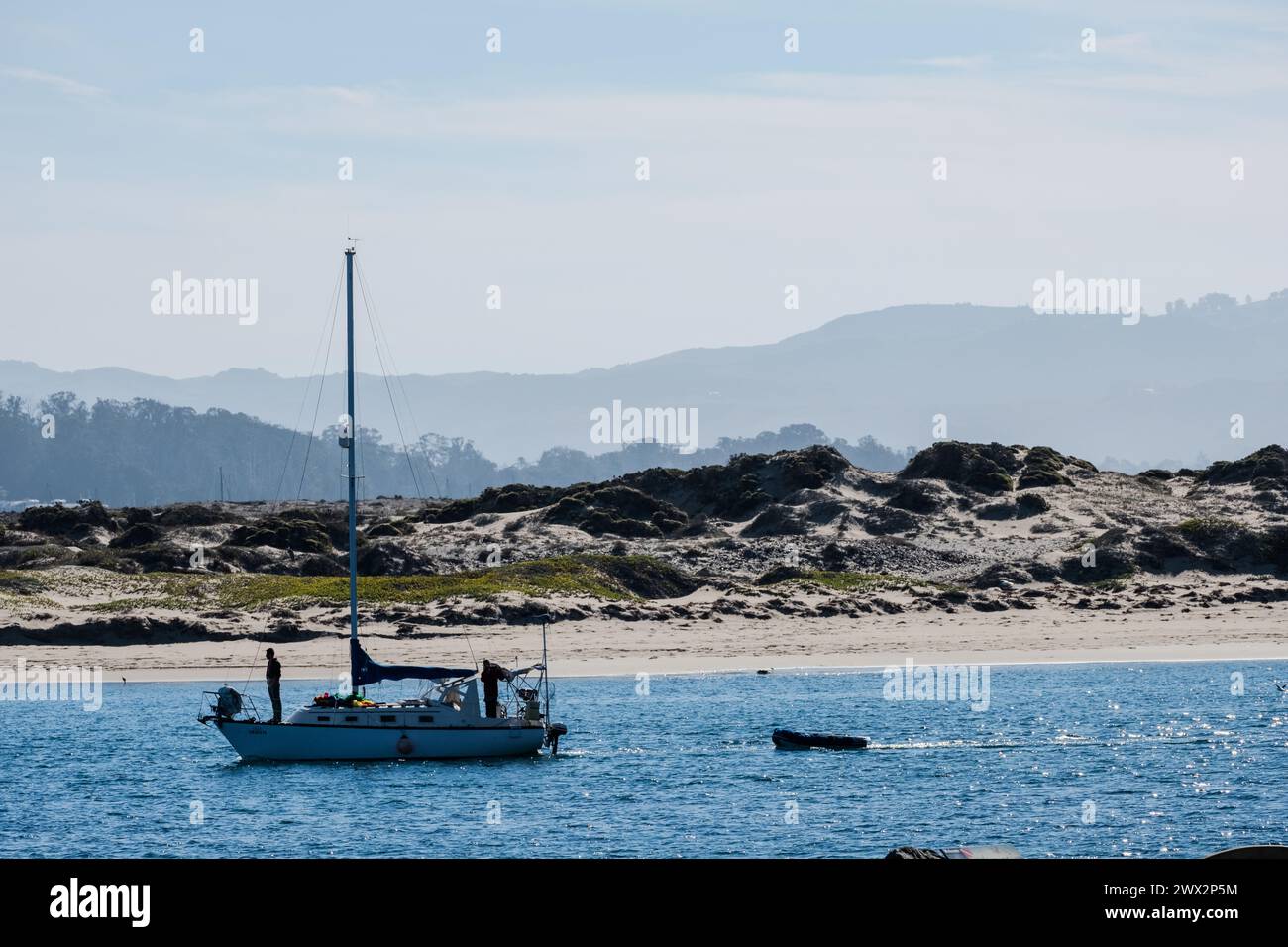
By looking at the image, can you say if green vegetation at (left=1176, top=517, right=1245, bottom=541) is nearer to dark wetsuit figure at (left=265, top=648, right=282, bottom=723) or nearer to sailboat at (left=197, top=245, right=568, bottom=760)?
sailboat at (left=197, top=245, right=568, bottom=760)

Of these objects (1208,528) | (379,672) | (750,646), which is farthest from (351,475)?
(1208,528)

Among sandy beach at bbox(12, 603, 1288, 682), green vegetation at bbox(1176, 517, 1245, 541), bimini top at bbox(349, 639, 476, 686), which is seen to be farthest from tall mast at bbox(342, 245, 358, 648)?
green vegetation at bbox(1176, 517, 1245, 541)

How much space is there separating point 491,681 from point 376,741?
11.3ft

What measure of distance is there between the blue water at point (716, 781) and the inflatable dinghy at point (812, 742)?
567 mm

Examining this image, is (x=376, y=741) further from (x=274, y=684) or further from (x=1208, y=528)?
(x=1208, y=528)

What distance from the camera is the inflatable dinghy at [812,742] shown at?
1706 inches

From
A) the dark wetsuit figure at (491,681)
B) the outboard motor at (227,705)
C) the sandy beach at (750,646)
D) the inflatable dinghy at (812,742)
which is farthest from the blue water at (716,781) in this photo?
the sandy beach at (750,646)

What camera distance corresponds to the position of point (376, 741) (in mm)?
42125

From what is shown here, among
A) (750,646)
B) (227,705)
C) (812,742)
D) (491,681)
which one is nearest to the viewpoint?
(491,681)
